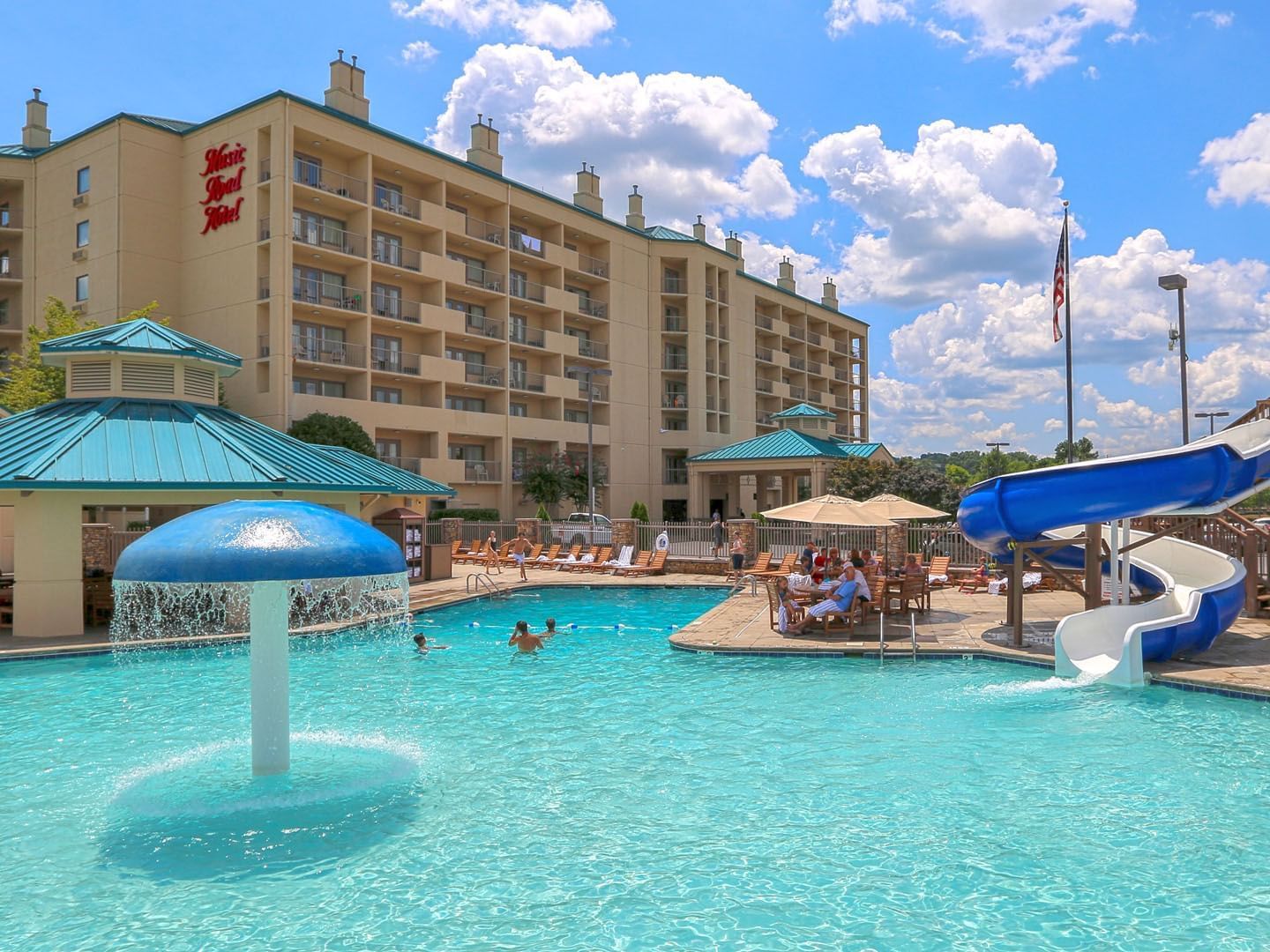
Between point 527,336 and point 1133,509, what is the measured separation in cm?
3639

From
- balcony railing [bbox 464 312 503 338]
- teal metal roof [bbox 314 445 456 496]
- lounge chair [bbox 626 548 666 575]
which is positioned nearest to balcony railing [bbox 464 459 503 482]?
balcony railing [bbox 464 312 503 338]

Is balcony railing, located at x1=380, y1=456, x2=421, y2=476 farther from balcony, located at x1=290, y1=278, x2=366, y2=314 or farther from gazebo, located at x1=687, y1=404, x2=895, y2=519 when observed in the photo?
gazebo, located at x1=687, y1=404, x2=895, y2=519

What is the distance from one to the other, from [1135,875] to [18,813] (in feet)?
29.9

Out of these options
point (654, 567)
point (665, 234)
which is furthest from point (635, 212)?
point (654, 567)

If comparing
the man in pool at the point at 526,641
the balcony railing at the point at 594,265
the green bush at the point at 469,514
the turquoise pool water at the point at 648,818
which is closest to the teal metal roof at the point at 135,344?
the turquoise pool water at the point at 648,818

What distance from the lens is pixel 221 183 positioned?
118 feet

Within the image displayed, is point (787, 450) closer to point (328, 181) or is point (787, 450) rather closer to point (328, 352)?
point (328, 352)

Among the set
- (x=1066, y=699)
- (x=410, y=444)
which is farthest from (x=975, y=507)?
(x=410, y=444)

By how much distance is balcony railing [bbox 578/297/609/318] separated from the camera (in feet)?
161

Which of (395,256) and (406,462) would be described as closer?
(395,256)

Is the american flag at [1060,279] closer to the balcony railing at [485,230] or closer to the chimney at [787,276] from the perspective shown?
the balcony railing at [485,230]

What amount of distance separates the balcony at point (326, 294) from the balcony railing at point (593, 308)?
14291 millimetres

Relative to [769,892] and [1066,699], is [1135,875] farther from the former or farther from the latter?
[1066,699]

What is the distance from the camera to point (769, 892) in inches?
246
